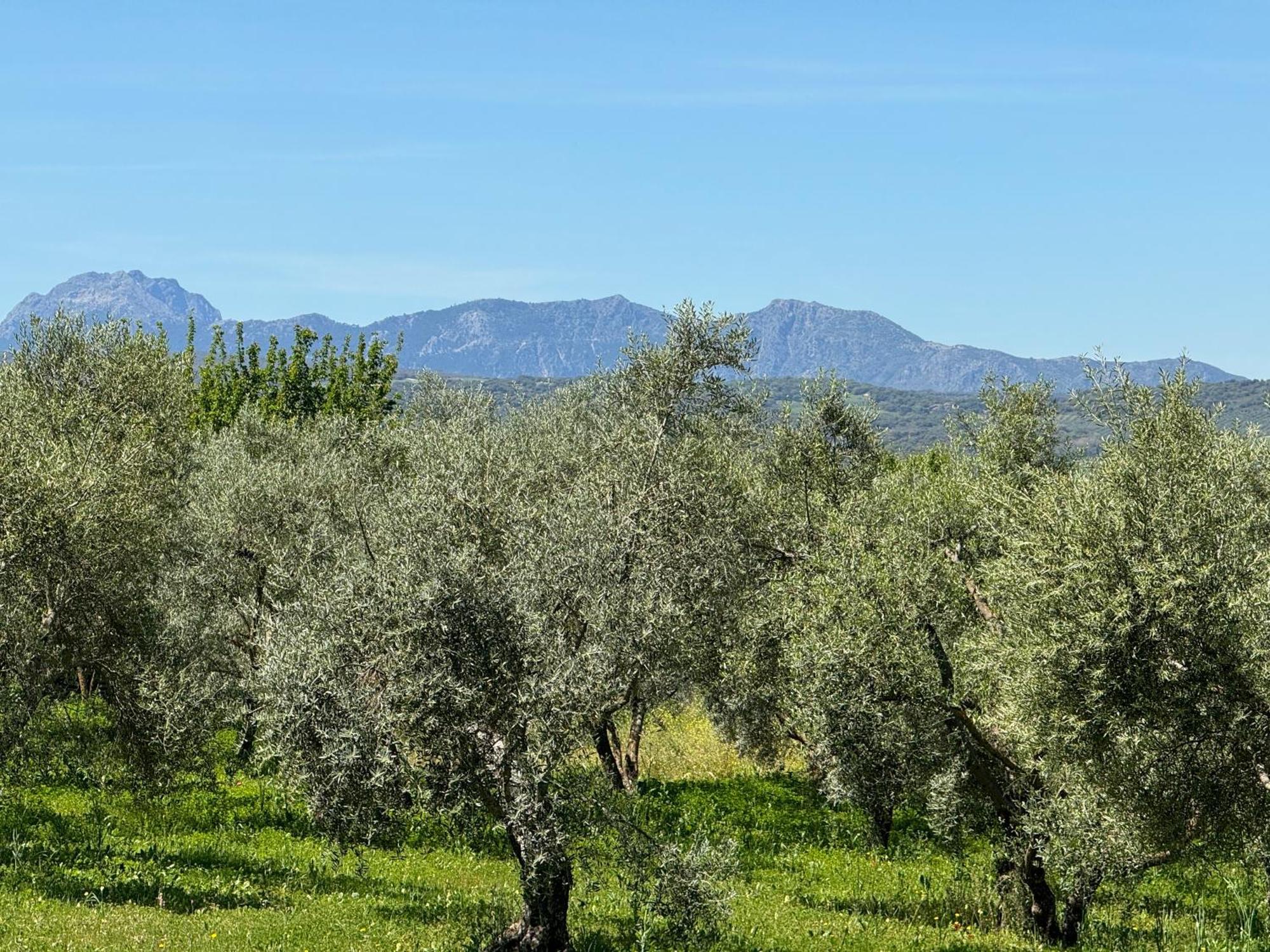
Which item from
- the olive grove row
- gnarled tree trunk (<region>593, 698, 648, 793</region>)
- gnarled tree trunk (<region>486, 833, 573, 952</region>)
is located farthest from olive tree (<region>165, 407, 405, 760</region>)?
gnarled tree trunk (<region>593, 698, 648, 793</region>)

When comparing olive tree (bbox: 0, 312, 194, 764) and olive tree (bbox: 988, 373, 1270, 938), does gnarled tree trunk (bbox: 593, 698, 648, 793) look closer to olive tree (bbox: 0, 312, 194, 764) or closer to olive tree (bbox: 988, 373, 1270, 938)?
olive tree (bbox: 0, 312, 194, 764)

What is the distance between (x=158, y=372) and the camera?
35688 mm

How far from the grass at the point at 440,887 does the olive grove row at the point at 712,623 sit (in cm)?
173

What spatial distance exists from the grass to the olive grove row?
5.69ft

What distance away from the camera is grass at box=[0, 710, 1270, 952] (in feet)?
54.4

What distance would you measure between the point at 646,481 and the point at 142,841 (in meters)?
13.8

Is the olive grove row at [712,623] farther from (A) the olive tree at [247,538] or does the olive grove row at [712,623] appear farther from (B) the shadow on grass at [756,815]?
(B) the shadow on grass at [756,815]

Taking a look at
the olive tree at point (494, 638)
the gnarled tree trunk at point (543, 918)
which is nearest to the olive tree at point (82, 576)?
the olive tree at point (494, 638)

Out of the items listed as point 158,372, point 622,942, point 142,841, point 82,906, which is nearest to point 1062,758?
point 622,942

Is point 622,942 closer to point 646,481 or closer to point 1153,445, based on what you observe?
point 646,481

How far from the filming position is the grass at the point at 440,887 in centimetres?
1659

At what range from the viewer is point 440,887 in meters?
21.2

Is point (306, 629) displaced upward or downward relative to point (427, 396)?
downward

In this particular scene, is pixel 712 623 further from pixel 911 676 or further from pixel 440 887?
pixel 440 887
